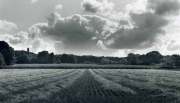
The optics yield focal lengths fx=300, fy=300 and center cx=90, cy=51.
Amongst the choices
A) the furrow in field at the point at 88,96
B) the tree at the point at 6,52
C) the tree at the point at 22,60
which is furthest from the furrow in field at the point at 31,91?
the tree at the point at 22,60

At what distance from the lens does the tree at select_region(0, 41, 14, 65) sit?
128 meters

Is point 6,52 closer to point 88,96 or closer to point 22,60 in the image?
point 22,60

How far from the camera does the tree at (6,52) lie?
128 meters

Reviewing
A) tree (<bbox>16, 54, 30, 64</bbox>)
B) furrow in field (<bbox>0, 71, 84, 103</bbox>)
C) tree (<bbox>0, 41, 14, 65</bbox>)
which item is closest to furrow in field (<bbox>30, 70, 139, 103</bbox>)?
furrow in field (<bbox>0, 71, 84, 103</bbox>)

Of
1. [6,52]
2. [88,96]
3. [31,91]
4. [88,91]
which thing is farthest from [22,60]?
[88,96]

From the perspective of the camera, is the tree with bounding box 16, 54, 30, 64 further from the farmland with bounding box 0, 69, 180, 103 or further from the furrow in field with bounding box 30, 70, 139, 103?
the furrow in field with bounding box 30, 70, 139, 103

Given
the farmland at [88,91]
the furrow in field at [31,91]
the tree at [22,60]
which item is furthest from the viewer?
the tree at [22,60]

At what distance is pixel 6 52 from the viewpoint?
128 m

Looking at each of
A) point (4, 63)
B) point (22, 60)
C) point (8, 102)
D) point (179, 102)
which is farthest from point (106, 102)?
point (22, 60)

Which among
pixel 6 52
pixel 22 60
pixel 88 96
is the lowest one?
pixel 88 96

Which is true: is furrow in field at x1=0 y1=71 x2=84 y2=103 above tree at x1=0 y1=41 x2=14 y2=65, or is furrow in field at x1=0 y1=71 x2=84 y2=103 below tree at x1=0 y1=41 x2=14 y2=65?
below

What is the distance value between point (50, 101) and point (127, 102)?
17.1 ft

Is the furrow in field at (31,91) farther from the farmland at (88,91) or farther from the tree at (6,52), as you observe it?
the tree at (6,52)

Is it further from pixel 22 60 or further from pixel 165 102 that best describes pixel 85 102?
pixel 22 60
